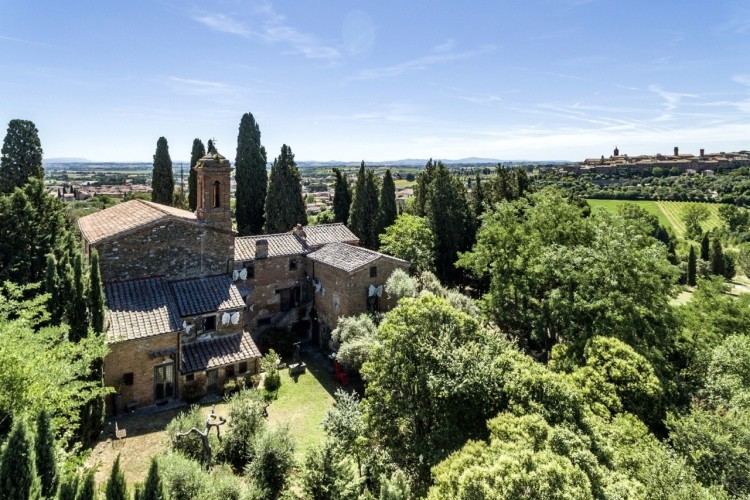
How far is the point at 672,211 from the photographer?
321 ft

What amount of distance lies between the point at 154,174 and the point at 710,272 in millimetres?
81673

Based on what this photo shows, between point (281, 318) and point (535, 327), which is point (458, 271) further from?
point (281, 318)

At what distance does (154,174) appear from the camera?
2037 inches

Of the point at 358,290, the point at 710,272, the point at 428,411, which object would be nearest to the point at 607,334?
the point at 428,411

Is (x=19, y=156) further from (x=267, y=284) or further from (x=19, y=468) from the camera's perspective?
(x=19, y=468)

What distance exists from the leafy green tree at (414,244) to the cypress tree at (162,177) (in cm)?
3048

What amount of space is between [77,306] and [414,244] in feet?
82.7

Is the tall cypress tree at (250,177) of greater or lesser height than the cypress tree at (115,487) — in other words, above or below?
above

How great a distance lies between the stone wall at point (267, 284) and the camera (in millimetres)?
30094

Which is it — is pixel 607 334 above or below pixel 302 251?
below

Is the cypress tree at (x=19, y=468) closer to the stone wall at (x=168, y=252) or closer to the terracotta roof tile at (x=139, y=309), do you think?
the terracotta roof tile at (x=139, y=309)

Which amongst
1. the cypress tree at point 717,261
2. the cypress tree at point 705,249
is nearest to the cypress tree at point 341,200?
the cypress tree at point 717,261

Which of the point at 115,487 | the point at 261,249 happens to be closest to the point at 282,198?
the point at 261,249

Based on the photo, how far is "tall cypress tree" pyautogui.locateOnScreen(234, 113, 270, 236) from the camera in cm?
4816
